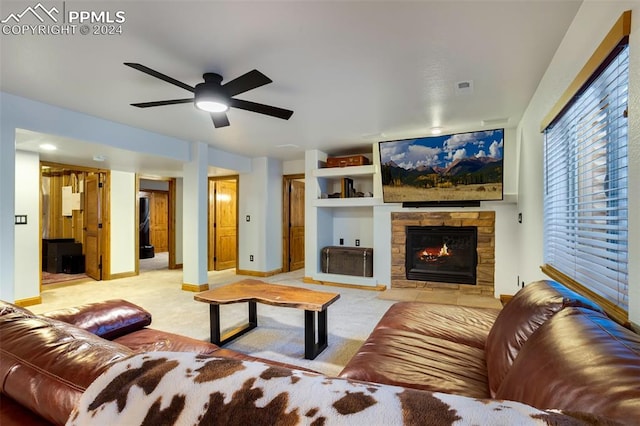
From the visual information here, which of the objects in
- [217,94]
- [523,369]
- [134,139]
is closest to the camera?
[523,369]

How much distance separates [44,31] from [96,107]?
1421mm

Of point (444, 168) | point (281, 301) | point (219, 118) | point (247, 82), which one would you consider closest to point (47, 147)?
point (219, 118)

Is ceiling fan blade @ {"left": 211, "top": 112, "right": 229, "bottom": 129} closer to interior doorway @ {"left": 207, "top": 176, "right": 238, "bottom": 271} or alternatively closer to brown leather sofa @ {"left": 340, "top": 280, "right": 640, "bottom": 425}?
brown leather sofa @ {"left": 340, "top": 280, "right": 640, "bottom": 425}

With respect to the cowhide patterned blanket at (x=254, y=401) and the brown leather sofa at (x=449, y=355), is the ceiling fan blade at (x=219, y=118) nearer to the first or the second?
the brown leather sofa at (x=449, y=355)

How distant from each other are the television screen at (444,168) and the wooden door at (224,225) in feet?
12.3

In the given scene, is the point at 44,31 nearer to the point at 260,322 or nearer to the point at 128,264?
the point at 260,322

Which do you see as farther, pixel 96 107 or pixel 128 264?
pixel 128 264

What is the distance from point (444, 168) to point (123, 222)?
5.58 m

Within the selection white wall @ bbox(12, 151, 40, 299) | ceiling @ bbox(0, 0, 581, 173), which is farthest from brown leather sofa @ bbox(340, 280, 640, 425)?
white wall @ bbox(12, 151, 40, 299)

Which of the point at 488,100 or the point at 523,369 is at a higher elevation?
the point at 488,100

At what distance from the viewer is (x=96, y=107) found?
10.4ft

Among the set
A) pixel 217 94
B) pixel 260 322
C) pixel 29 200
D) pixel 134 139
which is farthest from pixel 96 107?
pixel 260 322

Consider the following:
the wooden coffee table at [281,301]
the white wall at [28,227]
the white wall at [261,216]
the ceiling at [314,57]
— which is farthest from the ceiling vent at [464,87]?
the white wall at [28,227]

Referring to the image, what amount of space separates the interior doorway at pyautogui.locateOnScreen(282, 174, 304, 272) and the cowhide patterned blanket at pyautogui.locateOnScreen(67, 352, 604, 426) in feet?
18.4
